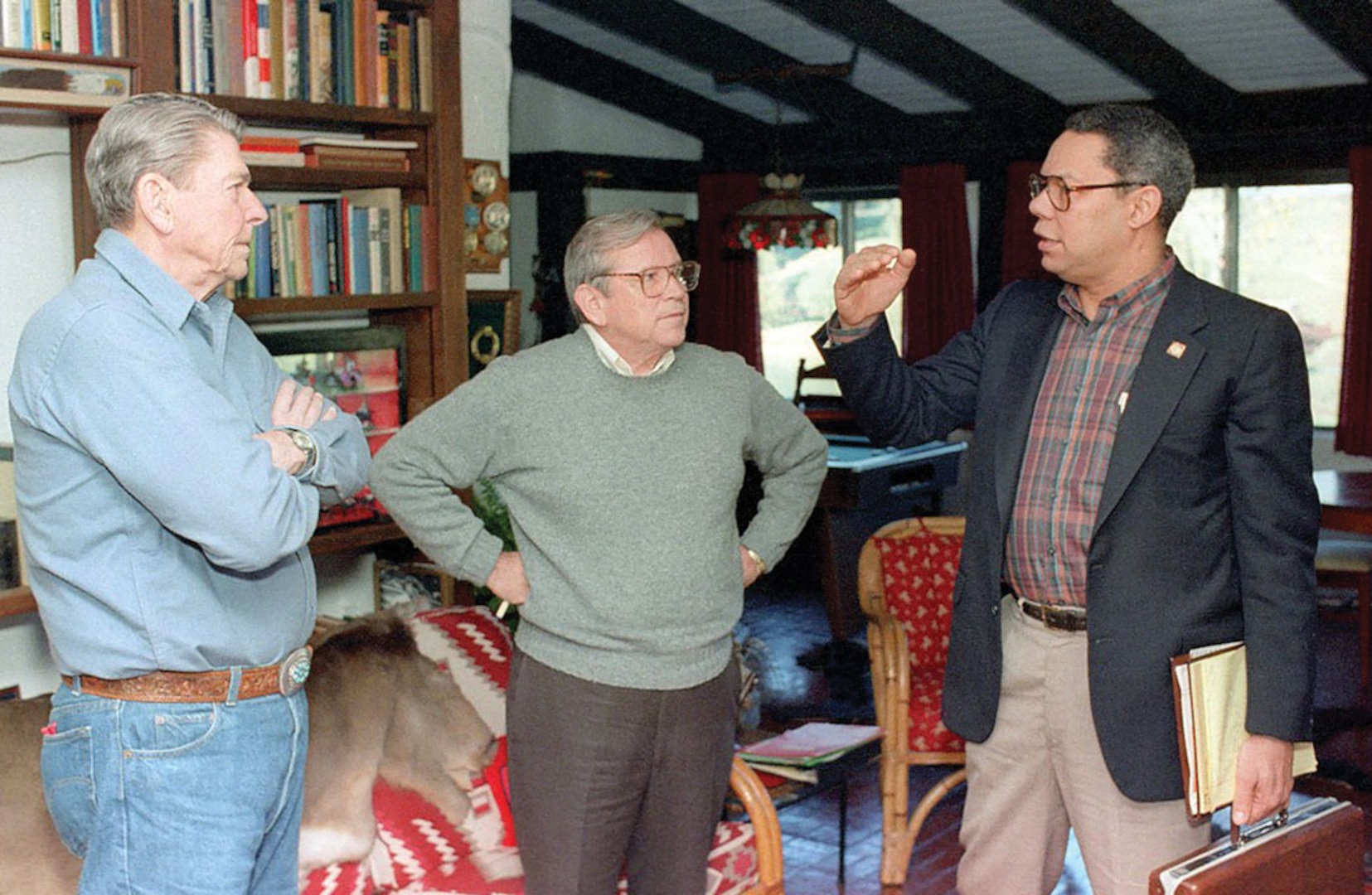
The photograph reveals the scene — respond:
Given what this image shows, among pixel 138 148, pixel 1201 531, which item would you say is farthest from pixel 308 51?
pixel 1201 531

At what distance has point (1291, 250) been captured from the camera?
9328mm

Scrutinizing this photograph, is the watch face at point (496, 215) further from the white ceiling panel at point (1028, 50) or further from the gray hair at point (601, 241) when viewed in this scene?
the white ceiling panel at point (1028, 50)

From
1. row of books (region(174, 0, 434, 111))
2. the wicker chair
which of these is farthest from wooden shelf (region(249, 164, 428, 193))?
the wicker chair

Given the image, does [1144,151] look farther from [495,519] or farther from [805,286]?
[805,286]

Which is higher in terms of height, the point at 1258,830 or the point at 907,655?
the point at 1258,830

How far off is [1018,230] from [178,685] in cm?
856

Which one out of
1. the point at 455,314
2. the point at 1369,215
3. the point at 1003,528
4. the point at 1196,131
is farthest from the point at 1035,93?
the point at 1003,528

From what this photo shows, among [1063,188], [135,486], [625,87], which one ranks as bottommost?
[135,486]

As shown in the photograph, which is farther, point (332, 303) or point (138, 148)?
point (332, 303)

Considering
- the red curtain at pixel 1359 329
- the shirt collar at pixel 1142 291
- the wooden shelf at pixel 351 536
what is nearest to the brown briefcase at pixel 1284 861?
the shirt collar at pixel 1142 291

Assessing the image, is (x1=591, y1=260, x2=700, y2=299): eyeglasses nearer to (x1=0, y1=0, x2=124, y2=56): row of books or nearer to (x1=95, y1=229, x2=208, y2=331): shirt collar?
(x1=95, y1=229, x2=208, y2=331): shirt collar

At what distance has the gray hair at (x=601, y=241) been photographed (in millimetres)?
2682

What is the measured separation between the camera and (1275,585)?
2.35 meters

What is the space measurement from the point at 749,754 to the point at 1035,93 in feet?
21.5
